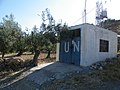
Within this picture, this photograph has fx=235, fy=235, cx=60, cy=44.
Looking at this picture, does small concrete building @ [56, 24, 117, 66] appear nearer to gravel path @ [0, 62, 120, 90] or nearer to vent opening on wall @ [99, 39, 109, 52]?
vent opening on wall @ [99, 39, 109, 52]

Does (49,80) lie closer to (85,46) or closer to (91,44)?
(85,46)

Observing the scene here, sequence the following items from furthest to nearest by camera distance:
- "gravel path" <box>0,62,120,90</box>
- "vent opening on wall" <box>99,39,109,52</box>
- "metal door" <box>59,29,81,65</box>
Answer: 1. "vent opening on wall" <box>99,39,109,52</box>
2. "metal door" <box>59,29,81,65</box>
3. "gravel path" <box>0,62,120,90</box>

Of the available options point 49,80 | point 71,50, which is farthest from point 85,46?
point 49,80

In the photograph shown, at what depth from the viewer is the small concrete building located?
696 inches

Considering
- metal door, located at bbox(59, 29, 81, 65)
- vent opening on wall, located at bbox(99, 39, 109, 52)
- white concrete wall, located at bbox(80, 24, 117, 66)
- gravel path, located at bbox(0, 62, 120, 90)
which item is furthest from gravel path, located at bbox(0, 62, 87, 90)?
vent opening on wall, located at bbox(99, 39, 109, 52)

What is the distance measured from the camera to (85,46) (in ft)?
57.9

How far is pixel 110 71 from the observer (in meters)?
15.8

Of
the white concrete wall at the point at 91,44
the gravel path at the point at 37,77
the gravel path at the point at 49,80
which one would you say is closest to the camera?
the gravel path at the point at 49,80

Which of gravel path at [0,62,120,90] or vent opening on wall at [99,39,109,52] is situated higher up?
vent opening on wall at [99,39,109,52]

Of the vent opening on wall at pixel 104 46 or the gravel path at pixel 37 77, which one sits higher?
the vent opening on wall at pixel 104 46

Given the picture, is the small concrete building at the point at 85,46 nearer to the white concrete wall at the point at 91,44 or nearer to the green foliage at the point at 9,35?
the white concrete wall at the point at 91,44

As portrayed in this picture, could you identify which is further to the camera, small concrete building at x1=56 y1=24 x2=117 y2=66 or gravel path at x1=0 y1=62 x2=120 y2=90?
small concrete building at x1=56 y1=24 x2=117 y2=66

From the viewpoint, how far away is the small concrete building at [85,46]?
1767 cm

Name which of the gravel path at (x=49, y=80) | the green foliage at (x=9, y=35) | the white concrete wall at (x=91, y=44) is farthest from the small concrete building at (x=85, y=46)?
the green foliage at (x=9, y=35)
